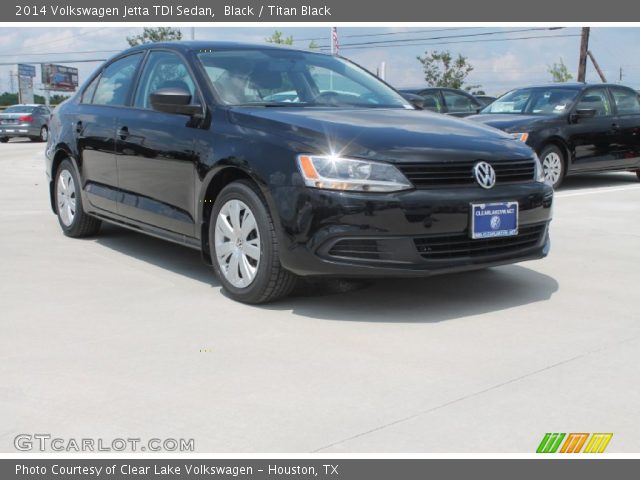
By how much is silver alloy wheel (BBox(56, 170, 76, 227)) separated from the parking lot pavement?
90cm

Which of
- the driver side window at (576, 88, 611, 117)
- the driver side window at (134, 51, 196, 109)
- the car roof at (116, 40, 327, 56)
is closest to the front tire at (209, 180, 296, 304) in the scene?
the driver side window at (134, 51, 196, 109)

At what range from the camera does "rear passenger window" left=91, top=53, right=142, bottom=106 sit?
649cm

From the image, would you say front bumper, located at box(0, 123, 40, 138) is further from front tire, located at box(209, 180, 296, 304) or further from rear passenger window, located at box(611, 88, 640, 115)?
front tire, located at box(209, 180, 296, 304)

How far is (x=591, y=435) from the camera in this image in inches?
122

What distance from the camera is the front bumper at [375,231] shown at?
453cm

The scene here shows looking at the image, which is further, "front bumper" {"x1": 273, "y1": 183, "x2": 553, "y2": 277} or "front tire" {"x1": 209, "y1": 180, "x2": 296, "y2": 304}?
"front tire" {"x1": 209, "y1": 180, "x2": 296, "y2": 304}

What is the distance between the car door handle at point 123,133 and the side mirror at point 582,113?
754 cm

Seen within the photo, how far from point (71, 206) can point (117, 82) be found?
127 cm

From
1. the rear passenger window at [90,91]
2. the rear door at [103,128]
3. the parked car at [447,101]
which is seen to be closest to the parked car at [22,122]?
the parked car at [447,101]

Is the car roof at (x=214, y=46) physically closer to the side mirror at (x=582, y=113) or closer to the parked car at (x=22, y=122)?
the side mirror at (x=582, y=113)

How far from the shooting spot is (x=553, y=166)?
11.7 metres

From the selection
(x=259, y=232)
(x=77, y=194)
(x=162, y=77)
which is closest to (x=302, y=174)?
(x=259, y=232)

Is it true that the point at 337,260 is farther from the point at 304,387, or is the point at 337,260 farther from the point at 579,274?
the point at 579,274

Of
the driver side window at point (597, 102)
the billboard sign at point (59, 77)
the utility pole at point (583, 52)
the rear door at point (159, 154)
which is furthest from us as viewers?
the billboard sign at point (59, 77)
